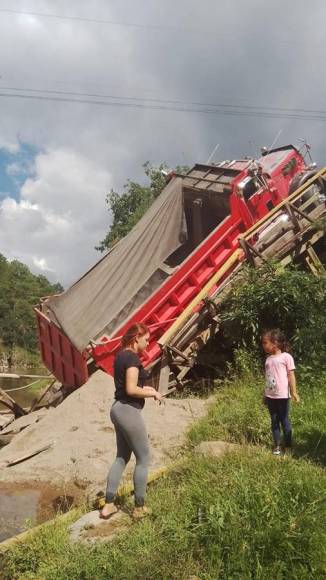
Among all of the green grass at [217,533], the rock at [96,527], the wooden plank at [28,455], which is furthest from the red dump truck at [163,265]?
the green grass at [217,533]

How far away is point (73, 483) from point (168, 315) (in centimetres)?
340

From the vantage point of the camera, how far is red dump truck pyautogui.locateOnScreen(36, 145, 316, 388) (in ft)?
25.6

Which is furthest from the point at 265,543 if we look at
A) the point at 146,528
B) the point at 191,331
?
the point at 191,331

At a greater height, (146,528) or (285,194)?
(285,194)

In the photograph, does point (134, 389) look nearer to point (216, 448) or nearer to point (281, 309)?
point (216, 448)

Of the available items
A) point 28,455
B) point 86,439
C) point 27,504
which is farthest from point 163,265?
point 27,504

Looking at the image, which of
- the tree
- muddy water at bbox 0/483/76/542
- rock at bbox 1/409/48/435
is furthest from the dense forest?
muddy water at bbox 0/483/76/542

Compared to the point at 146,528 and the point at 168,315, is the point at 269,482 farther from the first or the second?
the point at 168,315

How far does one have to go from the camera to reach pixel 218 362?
27.6ft

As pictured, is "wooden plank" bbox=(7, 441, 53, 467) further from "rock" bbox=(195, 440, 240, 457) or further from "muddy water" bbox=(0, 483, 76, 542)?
"rock" bbox=(195, 440, 240, 457)

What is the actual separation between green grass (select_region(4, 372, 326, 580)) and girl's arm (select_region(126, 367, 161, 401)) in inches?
29.3

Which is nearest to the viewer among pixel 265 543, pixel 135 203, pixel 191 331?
pixel 265 543

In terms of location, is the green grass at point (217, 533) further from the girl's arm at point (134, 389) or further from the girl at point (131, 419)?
the girl's arm at point (134, 389)

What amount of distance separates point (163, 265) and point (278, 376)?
15.4 ft
